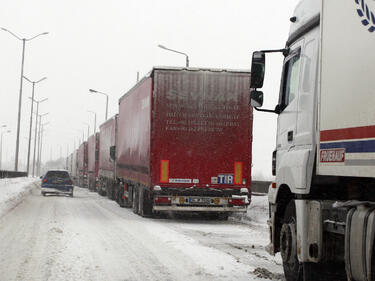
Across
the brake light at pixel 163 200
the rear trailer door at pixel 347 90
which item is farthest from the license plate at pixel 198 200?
the rear trailer door at pixel 347 90

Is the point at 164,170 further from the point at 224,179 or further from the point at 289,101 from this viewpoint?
the point at 289,101

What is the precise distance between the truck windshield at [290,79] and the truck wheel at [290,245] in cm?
136

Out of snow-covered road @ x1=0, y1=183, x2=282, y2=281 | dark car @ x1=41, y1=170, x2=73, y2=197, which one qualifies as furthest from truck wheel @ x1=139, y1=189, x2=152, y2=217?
dark car @ x1=41, y1=170, x2=73, y2=197

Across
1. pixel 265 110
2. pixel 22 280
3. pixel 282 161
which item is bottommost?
pixel 22 280

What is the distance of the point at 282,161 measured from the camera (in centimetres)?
834

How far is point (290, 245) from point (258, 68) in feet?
7.12

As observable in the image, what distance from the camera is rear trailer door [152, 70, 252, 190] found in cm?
1767

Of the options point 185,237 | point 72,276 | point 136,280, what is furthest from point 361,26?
point 185,237

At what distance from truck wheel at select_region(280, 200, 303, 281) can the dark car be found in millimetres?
26599

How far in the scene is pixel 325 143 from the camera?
6598 mm

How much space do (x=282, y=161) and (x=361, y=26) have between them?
277 centimetres

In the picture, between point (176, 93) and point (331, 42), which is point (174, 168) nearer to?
point (176, 93)

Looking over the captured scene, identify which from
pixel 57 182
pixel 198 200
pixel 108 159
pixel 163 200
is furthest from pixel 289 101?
pixel 57 182

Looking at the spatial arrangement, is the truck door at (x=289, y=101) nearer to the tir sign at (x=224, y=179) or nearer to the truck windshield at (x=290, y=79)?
the truck windshield at (x=290, y=79)
